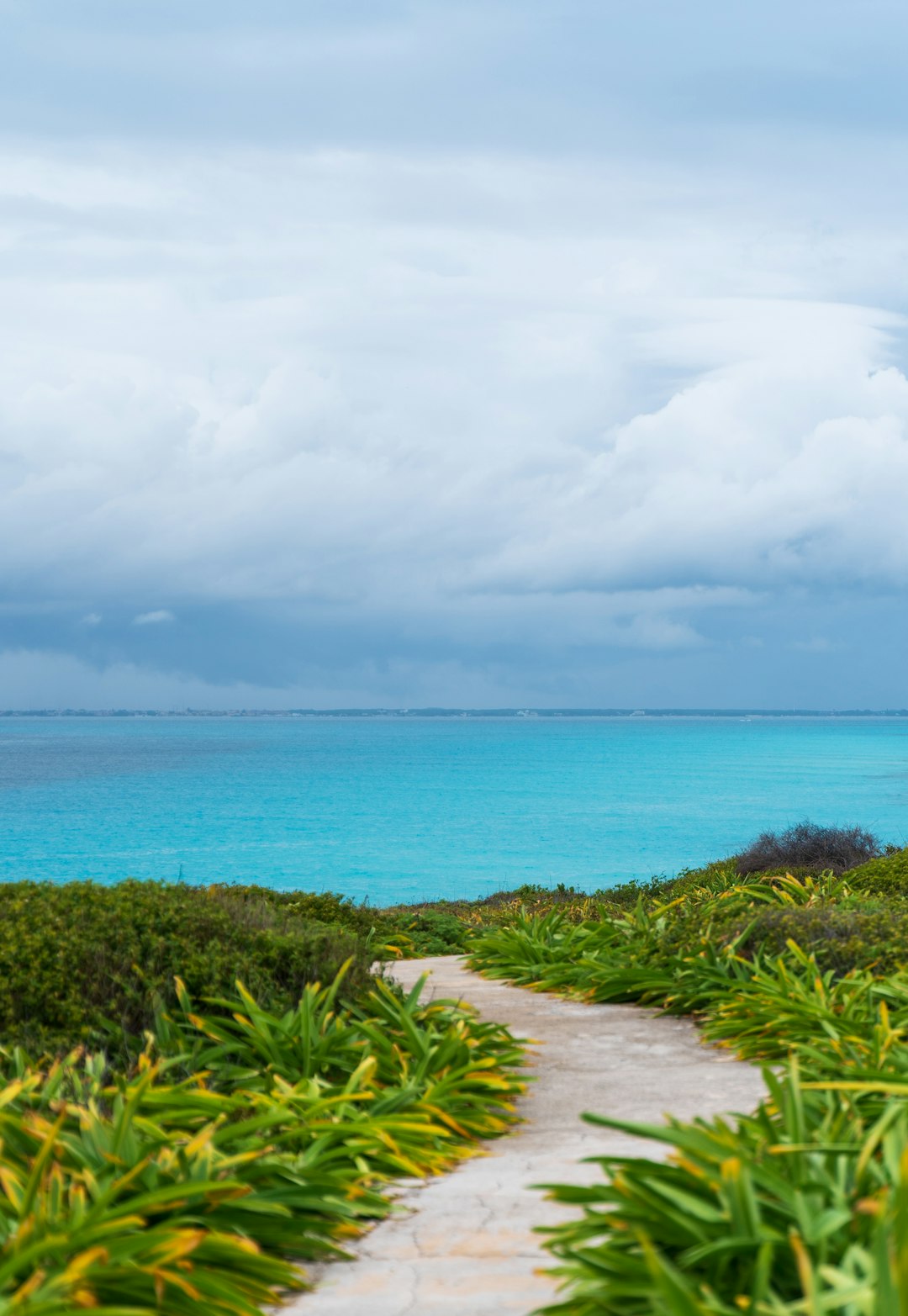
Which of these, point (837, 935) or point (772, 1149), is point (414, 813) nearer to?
point (837, 935)

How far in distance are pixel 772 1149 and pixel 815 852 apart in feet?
63.9

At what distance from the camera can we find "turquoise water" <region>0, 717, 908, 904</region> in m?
45.7

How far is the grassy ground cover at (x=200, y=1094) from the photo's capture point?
12.5ft

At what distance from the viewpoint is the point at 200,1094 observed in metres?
5.35

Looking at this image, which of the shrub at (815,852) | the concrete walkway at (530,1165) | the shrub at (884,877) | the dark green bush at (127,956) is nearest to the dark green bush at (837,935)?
the concrete walkway at (530,1165)

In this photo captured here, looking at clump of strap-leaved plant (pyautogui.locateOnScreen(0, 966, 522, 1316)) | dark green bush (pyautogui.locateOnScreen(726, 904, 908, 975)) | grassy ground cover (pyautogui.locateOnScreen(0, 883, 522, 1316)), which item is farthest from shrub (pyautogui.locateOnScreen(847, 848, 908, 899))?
clump of strap-leaved plant (pyautogui.locateOnScreen(0, 966, 522, 1316))

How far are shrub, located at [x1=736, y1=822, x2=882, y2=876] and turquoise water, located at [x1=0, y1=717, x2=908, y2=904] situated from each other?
61.5 feet

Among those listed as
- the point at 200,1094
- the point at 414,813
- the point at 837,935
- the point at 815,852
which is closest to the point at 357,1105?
the point at 200,1094

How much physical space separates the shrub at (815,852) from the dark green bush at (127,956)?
15645mm

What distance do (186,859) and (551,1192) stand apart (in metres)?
45.0

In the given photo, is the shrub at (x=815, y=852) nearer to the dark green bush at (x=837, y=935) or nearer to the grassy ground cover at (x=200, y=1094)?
the dark green bush at (x=837, y=935)

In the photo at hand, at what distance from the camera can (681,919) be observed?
9.38 metres

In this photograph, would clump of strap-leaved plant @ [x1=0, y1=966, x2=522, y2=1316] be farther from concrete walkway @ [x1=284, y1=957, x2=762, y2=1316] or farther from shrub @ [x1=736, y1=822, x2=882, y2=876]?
shrub @ [x1=736, y1=822, x2=882, y2=876]

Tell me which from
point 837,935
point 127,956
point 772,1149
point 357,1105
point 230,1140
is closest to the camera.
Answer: point 772,1149
